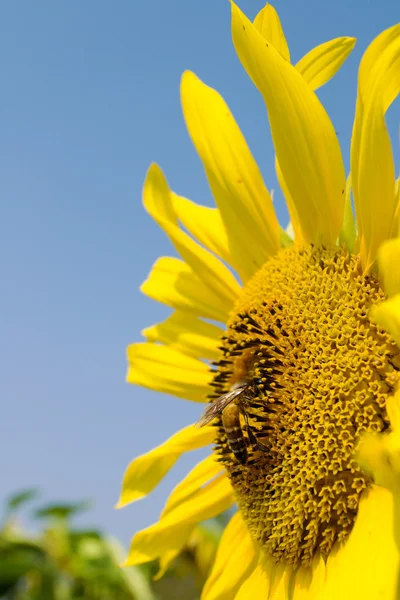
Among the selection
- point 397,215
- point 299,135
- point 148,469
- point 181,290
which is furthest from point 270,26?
point 148,469

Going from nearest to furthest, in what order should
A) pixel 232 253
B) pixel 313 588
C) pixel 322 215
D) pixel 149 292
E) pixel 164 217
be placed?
pixel 313 588 → pixel 322 215 → pixel 232 253 → pixel 164 217 → pixel 149 292

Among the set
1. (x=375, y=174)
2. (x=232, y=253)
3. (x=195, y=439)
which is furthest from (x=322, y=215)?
(x=195, y=439)

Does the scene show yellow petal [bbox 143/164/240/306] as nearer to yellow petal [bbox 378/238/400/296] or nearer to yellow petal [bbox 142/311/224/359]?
yellow petal [bbox 142/311/224/359]

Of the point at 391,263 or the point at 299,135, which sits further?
the point at 299,135

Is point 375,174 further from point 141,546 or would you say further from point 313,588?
point 141,546

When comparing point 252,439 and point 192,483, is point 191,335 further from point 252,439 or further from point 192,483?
point 252,439
